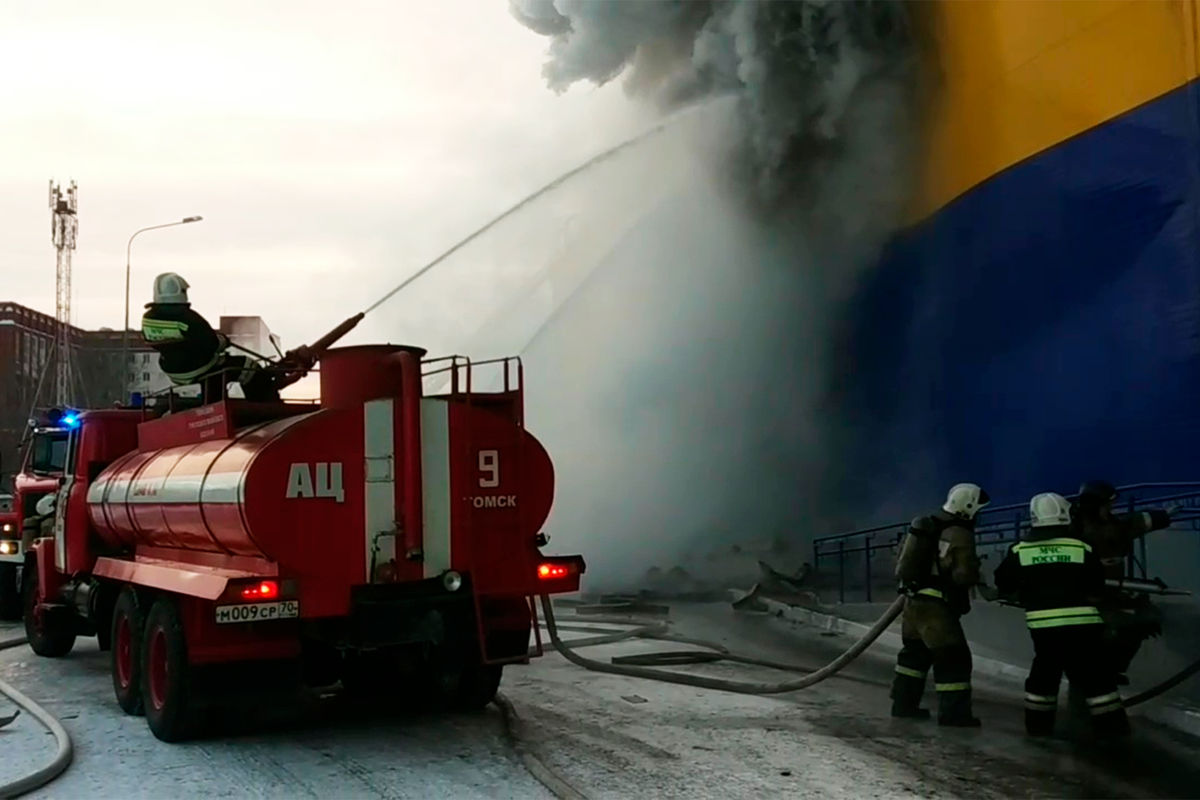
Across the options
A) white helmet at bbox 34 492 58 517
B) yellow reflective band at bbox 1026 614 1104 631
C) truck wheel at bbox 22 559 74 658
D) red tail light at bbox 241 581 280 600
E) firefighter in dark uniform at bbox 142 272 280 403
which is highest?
firefighter in dark uniform at bbox 142 272 280 403

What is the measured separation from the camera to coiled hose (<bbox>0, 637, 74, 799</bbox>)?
540cm

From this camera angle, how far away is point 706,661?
9281 mm

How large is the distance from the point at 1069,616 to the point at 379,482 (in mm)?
4100

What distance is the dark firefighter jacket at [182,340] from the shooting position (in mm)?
7629

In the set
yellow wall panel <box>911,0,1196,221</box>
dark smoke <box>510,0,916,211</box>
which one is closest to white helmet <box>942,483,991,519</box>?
yellow wall panel <box>911,0,1196,221</box>

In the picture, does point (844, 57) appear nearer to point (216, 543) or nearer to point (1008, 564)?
point (1008, 564)

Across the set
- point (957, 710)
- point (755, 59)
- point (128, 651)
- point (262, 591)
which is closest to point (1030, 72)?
point (755, 59)

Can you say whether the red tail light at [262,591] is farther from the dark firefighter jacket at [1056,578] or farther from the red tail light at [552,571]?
the dark firefighter jacket at [1056,578]

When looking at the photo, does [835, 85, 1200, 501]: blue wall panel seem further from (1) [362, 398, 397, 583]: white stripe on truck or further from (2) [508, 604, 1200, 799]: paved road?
Answer: (1) [362, 398, 397, 583]: white stripe on truck

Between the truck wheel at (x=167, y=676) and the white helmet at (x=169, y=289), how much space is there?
2.18 metres

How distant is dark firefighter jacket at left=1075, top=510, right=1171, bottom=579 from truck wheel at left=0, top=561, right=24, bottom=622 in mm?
12955

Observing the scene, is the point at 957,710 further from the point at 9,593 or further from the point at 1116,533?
the point at 9,593

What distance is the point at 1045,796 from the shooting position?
5164 millimetres

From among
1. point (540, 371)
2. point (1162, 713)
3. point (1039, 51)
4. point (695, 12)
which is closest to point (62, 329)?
point (540, 371)
